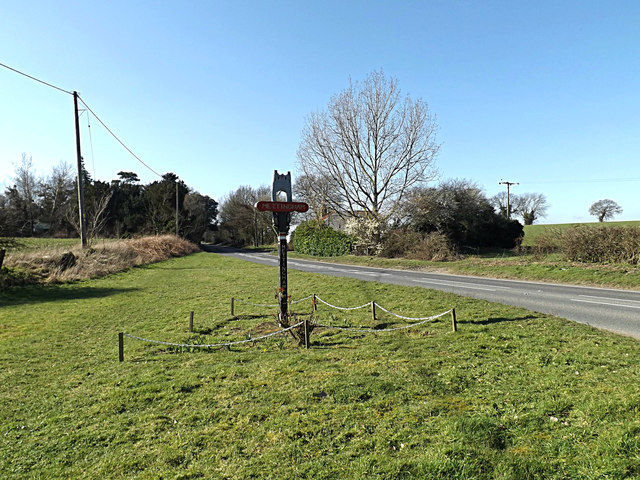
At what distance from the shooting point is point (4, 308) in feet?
41.0

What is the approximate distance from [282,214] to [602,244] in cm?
1577

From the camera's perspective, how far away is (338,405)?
455 cm

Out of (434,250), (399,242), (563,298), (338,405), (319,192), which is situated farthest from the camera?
(319,192)

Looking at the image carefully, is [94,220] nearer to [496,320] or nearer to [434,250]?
[434,250]

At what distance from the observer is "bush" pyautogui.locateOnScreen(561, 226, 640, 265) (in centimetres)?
1560

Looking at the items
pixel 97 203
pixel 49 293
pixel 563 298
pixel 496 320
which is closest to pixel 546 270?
pixel 563 298

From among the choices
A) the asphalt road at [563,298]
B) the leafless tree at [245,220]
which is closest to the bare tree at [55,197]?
the leafless tree at [245,220]

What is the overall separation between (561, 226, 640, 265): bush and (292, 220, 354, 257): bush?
17.9m

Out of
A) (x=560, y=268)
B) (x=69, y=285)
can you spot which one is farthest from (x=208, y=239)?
(x=560, y=268)

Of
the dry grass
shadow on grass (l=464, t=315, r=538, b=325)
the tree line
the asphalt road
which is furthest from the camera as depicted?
the tree line

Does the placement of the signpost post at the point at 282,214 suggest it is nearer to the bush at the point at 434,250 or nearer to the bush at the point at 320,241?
the bush at the point at 434,250

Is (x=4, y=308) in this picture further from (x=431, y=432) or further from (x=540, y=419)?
(x=540, y=419)

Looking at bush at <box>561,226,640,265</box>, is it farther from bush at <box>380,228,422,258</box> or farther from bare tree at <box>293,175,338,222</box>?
bare tree at <box>293,175,338,222</box>

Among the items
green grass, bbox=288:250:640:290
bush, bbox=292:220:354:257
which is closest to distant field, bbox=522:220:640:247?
green grass, bbox=288:250:640:290
